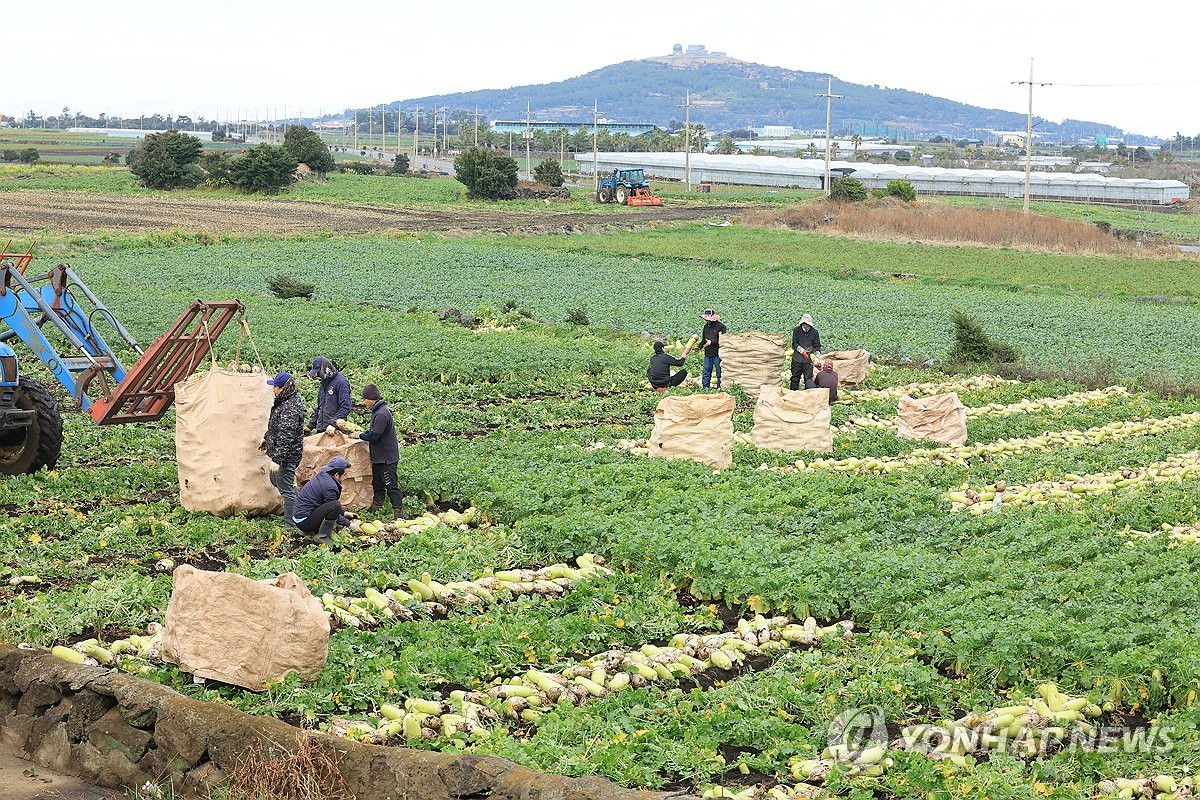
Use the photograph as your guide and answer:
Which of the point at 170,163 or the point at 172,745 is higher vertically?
the point at 170,163

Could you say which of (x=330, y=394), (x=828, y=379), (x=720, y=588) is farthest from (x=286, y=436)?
(x=828, y=379)

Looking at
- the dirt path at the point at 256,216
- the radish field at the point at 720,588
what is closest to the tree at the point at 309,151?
the dirt path at the point at 256,216

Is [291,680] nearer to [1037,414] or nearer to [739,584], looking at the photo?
[739,584]

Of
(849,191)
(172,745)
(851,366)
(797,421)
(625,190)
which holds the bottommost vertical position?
(172,745)

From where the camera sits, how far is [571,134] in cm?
19838

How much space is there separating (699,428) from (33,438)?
857 centimetres

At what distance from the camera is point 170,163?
8488cm

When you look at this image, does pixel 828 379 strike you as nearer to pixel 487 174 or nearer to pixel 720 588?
pixel 720 588

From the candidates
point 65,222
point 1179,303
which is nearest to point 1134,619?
point 1179,303

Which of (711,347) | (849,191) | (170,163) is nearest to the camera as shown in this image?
(711,347)

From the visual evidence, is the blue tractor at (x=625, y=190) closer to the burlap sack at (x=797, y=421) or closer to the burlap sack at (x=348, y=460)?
the burlap sack at (x=797, y=421)

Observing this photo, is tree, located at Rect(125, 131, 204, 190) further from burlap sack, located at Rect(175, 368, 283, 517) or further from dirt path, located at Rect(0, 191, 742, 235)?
burlap sack, located at Rect(175, 368, 283, 517)

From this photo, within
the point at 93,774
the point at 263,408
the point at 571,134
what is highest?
the point at 571,134

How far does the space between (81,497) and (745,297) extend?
85.4 feet
